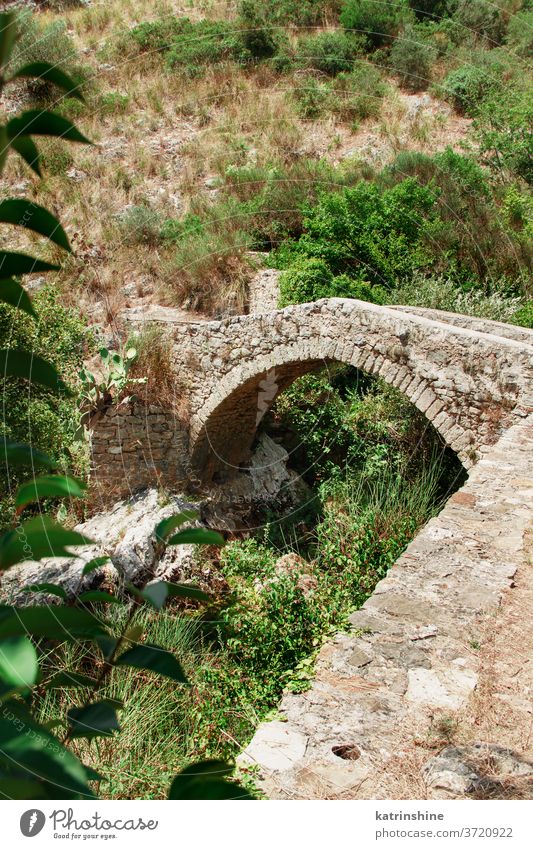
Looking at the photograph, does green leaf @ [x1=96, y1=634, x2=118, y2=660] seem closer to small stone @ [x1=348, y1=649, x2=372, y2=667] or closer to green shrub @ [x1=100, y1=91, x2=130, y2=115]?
small stone @ [x1=348, y1=649, x2=372, y2=667]

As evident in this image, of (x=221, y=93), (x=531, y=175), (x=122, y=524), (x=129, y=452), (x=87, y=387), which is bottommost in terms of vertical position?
(x=122, y=524)

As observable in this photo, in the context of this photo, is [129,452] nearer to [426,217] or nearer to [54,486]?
[426,217]

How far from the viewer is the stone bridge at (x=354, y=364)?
7.27 metres

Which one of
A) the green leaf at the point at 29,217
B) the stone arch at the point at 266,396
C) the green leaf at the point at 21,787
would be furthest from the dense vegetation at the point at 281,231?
the green leaf at the point at 29,217

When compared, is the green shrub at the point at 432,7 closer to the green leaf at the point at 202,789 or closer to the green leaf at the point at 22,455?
the green leaf at the point at 22,455

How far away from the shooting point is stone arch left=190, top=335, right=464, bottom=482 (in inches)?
314

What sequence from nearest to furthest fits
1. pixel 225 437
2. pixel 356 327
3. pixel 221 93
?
pixel 356 327 → pixel 225 437 → pixel 221 93

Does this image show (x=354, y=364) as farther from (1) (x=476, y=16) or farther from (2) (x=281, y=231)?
(1) (x=476, y=16)

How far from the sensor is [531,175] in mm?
14508

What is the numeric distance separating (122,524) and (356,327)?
4.69 meters

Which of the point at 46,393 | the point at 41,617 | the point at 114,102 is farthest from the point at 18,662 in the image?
the point at 114,102

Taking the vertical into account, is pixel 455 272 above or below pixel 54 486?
above

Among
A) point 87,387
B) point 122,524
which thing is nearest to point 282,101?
point 87,387

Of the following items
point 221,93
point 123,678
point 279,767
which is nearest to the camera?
point 279,767
